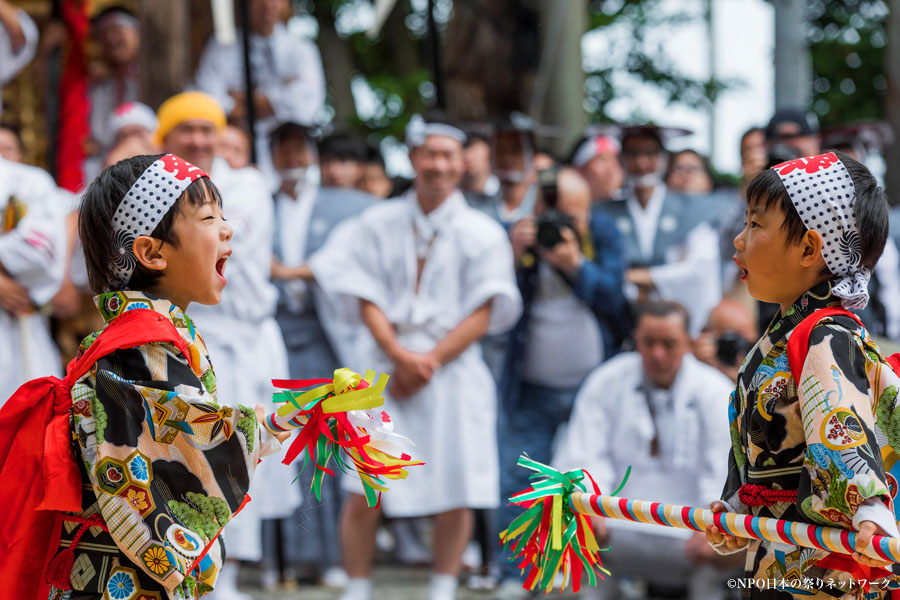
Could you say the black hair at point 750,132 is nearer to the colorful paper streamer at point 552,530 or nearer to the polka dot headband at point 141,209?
the colorful paper streamer at point 552,530

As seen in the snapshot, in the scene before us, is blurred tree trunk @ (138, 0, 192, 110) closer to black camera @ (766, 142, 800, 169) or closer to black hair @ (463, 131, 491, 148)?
black hair @ (463, 131, 491, 148)

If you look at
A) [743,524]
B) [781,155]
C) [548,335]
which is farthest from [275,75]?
[743,524]

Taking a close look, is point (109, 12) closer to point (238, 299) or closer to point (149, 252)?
point (238, 299)

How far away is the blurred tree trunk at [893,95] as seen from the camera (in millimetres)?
7684

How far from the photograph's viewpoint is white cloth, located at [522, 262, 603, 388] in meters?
5.31

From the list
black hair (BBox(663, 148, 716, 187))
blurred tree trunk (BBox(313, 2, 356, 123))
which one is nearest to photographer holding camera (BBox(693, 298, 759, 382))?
black hair (BBox(663, 148, 716, 187))

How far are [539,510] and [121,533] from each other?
0.94 meters

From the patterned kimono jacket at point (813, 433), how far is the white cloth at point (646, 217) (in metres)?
3.42

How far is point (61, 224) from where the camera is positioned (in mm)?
4605

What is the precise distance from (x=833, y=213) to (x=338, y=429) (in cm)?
115

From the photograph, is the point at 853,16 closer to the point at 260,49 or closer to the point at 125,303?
the point at 260,49

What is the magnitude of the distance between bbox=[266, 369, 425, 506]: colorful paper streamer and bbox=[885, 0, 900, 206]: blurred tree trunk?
613cm

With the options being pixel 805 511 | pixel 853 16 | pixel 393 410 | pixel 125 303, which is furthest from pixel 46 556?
pixel 853 16

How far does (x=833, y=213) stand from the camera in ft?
7.27
